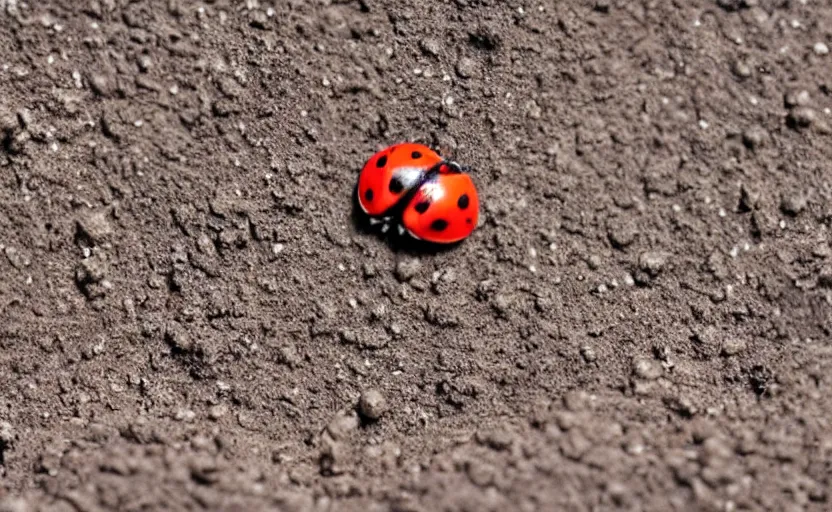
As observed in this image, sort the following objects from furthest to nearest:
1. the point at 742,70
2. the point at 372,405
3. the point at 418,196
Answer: the point at 742,70, the point at 418,196, the point at 372,405

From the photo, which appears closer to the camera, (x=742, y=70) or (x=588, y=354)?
(x=588, y=354)

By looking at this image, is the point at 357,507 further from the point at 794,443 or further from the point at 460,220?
the point at 794,443

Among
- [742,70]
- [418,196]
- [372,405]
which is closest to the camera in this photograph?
[372,405]

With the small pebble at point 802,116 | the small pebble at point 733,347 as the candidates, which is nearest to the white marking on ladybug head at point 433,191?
the small pebble at point 733,347

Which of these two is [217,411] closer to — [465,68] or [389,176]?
[389,176]

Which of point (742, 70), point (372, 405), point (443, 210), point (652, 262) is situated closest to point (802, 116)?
point (742, 70)

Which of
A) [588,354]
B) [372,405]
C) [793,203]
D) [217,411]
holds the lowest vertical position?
[217,411]

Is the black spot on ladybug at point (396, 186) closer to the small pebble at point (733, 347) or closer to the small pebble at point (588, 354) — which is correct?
the small pebble at point (588, 354)
